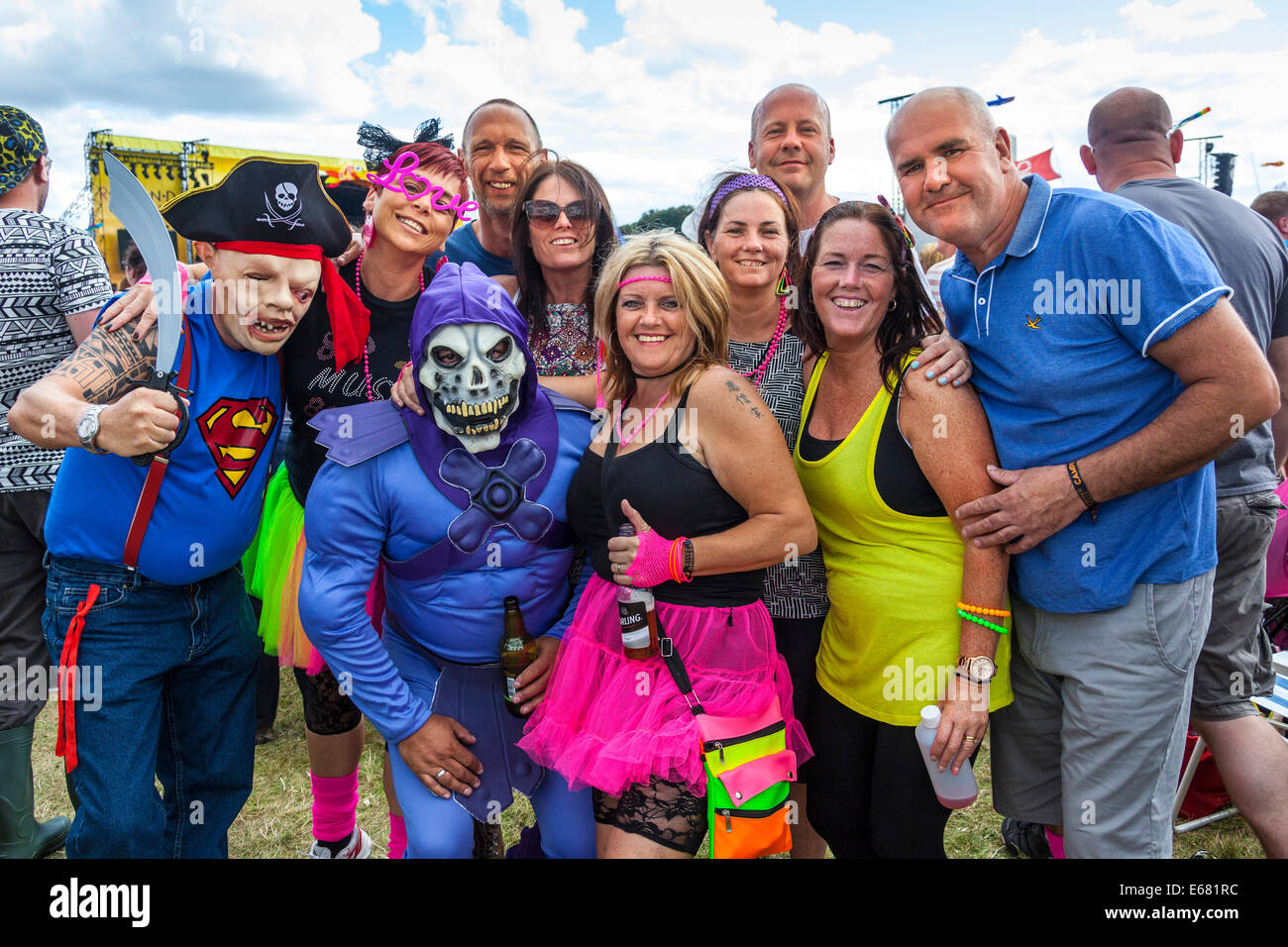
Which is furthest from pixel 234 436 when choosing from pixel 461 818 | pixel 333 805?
pixel 333 805

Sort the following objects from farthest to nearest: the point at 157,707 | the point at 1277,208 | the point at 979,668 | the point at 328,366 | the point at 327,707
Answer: the point at 1277,208, the point at 327,707, the point at 328,366, the point at 157,707, the point at 979,668

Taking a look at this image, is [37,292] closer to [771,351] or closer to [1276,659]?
[771,351]

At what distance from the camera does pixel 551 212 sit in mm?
3459

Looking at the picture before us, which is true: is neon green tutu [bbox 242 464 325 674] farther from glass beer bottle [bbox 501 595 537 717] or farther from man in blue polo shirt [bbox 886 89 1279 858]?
man in blue polo shirt [bbox 886 89 1279 858]

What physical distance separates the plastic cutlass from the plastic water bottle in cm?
242

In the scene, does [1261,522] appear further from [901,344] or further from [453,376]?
[453,376]

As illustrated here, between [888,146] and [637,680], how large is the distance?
1.91 meters

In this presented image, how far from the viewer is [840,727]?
2676 mm

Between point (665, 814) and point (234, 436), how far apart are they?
1.87 metres

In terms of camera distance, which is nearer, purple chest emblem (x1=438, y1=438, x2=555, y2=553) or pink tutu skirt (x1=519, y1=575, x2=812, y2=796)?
pink tutu skirt (x1=519, y1=575, x2=812, y2=796)

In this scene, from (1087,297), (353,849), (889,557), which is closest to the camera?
(1087,297)

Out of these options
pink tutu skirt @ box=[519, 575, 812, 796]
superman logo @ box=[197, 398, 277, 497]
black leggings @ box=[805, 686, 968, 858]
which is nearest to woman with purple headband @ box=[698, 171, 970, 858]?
black leggings @ box=[805, 686, 968, 858]

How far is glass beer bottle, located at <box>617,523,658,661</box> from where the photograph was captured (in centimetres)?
247
